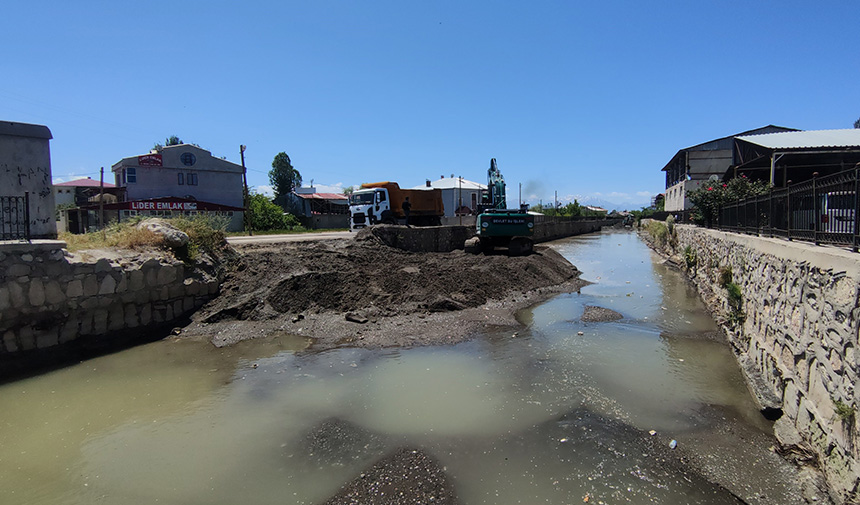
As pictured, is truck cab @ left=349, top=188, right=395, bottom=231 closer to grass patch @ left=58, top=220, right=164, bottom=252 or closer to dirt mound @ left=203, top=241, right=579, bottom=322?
dirt mound @ left=203, top=241, right=579, bottom=322

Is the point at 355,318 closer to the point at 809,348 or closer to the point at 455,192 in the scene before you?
the point at 809,348

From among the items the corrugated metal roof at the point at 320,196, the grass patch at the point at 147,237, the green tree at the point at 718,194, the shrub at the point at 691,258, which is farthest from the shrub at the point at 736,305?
the corrugated metal roof at the point at 320,196

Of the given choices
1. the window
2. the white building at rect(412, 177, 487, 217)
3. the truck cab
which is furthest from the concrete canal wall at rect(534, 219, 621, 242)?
the window

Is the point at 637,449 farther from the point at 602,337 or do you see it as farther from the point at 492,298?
the point at 492,298

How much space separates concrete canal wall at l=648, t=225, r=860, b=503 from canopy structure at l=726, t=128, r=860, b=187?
38.8 feet

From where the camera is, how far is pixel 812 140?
18625 mm

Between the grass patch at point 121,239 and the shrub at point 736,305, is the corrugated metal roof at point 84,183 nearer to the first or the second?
the grass patch at point 121,239

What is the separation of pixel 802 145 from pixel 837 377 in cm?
1811

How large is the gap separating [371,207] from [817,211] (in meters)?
20.0

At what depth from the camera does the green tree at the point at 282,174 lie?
6525cm

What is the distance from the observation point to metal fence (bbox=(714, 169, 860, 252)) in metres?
4.91

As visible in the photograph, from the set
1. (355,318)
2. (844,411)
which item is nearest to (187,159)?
(355,318)

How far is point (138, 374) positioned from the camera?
741 cm

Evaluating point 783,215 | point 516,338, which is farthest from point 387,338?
point 783,215
